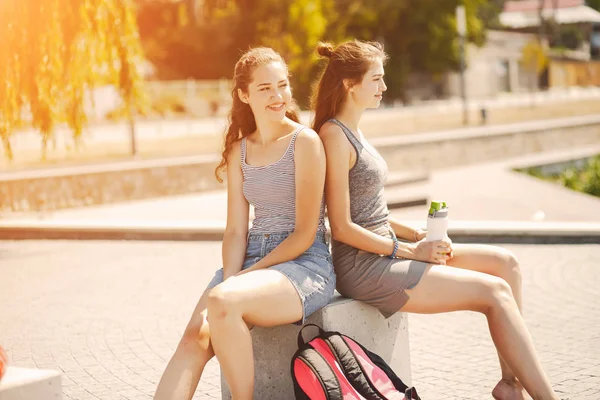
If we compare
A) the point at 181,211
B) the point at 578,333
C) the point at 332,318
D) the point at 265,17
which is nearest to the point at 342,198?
the point at 332,318

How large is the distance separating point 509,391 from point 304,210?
137 centimetres

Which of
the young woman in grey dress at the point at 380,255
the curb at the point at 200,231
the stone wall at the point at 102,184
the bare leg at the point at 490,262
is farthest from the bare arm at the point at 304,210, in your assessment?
the stone wall at the point at 102,184

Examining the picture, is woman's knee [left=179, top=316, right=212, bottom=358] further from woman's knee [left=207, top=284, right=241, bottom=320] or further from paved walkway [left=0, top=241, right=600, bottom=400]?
paved walkway [left=0, top=241, right=600, bottom=400]

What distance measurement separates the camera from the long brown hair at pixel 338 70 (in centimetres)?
456

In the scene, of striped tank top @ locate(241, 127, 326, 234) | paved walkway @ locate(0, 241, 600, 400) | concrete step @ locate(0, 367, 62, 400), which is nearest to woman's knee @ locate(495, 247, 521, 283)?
paved walkway @ locate(0, 241, 600, 400)

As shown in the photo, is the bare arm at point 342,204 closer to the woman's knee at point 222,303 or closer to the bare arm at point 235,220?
the bare arm at point 235,220

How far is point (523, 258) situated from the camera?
9453mm

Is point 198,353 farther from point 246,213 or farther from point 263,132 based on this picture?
point 263,132

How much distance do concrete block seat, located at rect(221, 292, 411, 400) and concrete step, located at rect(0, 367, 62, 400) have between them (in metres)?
1.22

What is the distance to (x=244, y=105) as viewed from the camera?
15.4ft

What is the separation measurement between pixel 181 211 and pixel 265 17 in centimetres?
3453

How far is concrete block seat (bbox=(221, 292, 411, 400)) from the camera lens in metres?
4.44

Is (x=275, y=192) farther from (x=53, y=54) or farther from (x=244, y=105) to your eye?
(x=53, y=54)

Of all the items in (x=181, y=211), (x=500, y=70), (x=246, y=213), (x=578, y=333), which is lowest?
(x=500, y=70)
